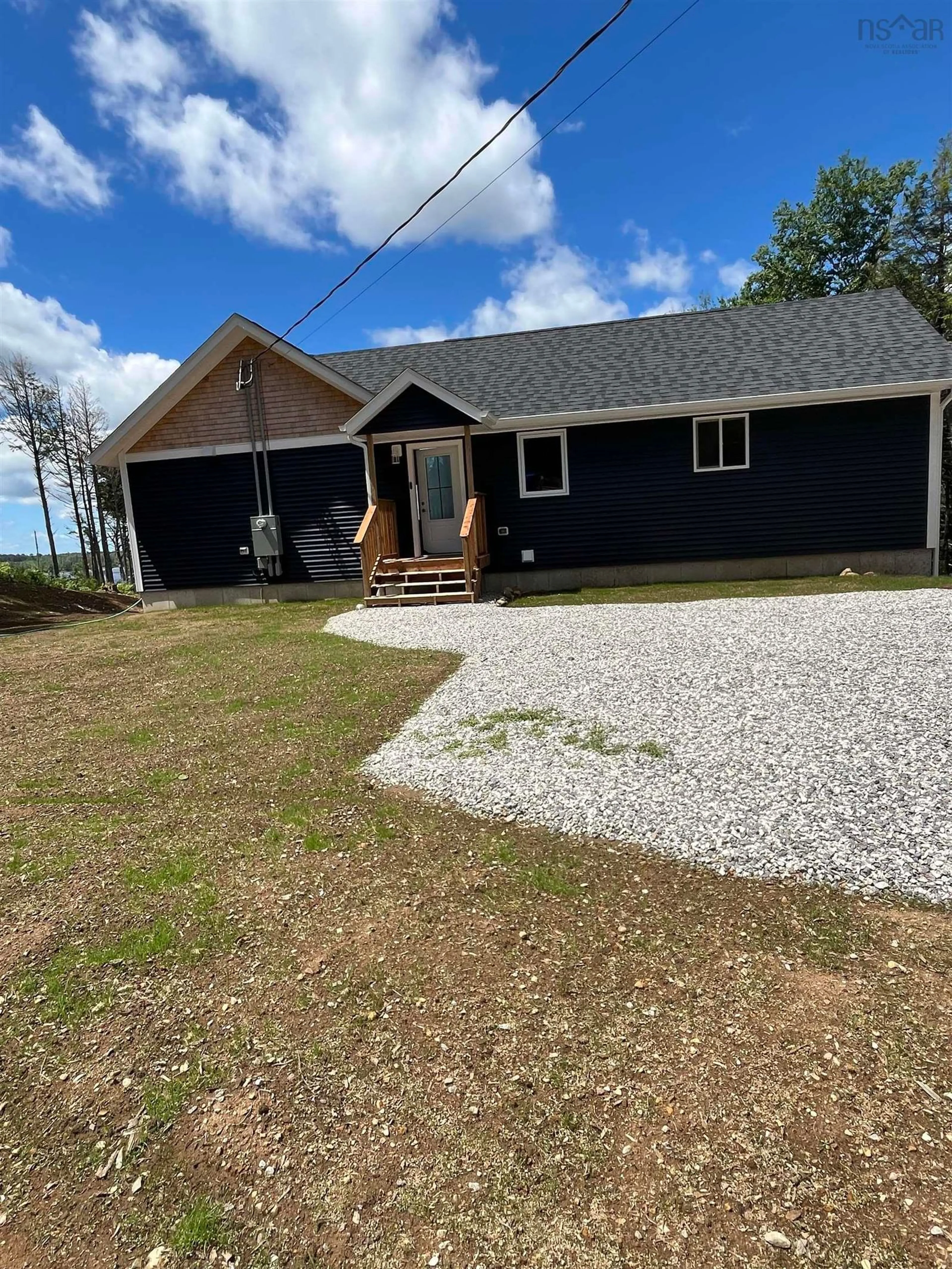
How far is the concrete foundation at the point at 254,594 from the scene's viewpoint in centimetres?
1438

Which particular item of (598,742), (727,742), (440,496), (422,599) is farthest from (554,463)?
(727,742)

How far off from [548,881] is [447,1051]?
1.09m

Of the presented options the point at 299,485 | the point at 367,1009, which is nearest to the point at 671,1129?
the point at 367,1009

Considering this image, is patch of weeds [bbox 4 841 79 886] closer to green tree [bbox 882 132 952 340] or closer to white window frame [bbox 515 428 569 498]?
white window frame [bbox 515 428 569 498]

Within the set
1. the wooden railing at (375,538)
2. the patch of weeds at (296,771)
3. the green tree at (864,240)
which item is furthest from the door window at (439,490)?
the green tree at (864,240)

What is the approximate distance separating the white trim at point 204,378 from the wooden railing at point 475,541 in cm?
333

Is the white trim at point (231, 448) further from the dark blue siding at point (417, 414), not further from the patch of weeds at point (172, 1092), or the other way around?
the patch of weeds at point (172, 1092)

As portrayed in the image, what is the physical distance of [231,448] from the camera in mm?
14156

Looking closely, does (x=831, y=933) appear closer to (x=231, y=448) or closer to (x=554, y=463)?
(x=554, y=463)

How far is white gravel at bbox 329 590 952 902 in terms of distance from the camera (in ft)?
11.4

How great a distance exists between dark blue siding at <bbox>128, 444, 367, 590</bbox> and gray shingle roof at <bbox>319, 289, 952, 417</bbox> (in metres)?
2.37

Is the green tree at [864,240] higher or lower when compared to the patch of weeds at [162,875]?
higher

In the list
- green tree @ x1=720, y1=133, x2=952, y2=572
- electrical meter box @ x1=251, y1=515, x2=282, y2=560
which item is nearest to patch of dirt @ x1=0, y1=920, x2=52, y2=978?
electrical meter box @ x1=251, y1=515, x2=282, y2=560

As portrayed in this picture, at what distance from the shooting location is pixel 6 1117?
7.16 ft
